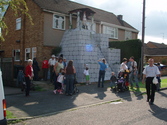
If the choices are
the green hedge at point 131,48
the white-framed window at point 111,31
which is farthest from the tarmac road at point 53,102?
the white-framed window at point 111,31

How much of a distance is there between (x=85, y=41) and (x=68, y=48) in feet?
4.89

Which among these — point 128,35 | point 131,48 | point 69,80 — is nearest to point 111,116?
point 69,80

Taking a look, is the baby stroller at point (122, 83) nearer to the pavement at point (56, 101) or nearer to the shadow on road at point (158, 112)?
the pavement at point (56, 101)

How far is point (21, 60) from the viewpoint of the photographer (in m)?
19.8

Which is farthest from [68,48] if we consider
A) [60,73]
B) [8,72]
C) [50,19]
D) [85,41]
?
[60,73]

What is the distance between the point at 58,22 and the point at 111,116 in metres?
13.7

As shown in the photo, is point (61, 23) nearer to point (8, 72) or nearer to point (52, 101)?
point (8, 72)

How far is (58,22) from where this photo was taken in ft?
61.9

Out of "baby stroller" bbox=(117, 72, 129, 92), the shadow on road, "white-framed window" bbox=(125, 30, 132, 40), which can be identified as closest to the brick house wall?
"baby stroller" bbox=(117, 72, 129, 92)

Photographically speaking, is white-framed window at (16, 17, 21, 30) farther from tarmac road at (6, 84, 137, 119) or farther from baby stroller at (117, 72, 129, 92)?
baby stroller at (117, 72, 129, 92)

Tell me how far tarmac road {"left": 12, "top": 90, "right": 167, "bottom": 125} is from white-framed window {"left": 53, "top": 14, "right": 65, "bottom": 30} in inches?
471

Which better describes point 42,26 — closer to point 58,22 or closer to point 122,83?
point 58,22

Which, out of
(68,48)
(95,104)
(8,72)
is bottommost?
(95,104)

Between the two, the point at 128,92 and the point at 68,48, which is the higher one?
the point at 68,48
